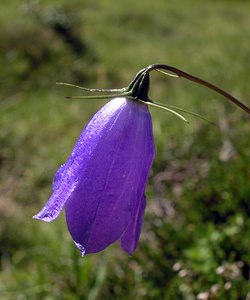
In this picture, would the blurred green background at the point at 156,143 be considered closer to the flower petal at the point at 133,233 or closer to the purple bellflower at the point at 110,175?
the flower petal at the point at 133,233

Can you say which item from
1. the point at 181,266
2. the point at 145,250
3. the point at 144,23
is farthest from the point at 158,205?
the point at 144,23

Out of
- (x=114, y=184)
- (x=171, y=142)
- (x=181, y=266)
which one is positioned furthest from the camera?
(x=171, y=142)

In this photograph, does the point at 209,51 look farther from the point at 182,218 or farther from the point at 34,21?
the point at 182,218

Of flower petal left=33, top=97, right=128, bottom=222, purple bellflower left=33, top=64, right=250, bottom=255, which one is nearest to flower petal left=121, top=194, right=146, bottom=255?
purple bellflower left=33, top=64, right=250, bottom=255

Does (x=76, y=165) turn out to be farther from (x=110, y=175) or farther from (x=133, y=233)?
(x=133, y=233)

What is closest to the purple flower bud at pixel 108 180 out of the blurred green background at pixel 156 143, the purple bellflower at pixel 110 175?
the purple bellflower at pixel 110 175

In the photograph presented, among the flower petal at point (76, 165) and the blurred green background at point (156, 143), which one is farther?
the blurred green background at point (156, 143)
